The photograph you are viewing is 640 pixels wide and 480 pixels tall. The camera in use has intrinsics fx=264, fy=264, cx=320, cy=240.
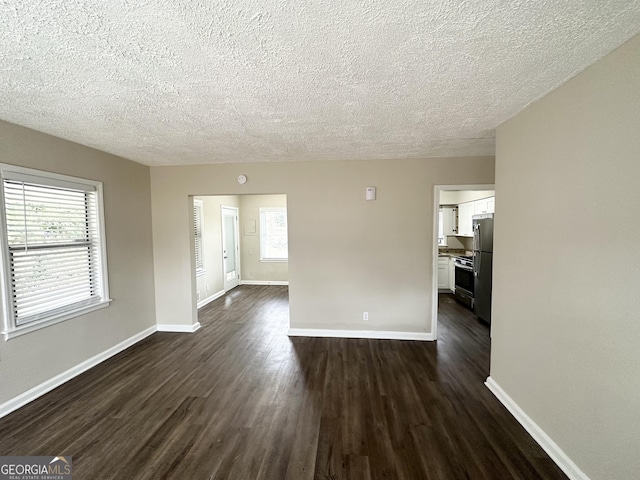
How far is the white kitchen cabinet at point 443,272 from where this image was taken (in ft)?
19.3

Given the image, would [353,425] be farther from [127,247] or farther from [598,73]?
[127,247]

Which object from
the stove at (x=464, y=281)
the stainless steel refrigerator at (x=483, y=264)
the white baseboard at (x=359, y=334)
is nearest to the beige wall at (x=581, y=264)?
the white baseboard at (x=359, y=334)

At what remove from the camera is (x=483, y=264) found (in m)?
4.12

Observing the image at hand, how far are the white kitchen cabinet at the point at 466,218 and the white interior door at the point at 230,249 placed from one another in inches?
209

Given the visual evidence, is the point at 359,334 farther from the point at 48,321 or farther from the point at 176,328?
the point at 48,321

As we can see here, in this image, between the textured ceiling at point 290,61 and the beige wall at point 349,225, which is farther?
the beige wall at point 349,225

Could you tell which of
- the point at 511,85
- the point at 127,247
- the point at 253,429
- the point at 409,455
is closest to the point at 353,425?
the point at 409,455

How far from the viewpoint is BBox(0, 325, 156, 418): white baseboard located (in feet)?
7.38

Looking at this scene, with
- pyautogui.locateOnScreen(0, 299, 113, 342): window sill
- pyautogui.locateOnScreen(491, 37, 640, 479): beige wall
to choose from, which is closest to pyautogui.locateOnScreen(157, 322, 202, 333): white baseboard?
pyautogui.locateOnScreen(0, 299, 113, 342): window sill

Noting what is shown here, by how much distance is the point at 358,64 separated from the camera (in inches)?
57.7

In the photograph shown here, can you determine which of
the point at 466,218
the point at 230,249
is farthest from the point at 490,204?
the point at 230,249

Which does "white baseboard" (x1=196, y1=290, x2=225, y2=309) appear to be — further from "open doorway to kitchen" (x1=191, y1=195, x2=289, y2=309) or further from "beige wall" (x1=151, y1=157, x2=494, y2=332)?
"beige wall" (x1=151, y1=157, x2=494, y2=332)

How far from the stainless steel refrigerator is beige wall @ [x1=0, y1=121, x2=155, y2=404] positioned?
5.06m

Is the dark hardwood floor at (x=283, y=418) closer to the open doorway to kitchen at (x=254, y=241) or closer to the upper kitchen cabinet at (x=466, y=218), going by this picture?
the upper kitchen cabinet at (x=466, y=218)
